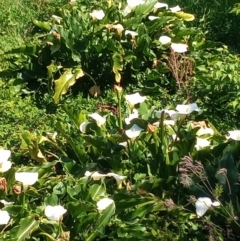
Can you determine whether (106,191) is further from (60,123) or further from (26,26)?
(26,26)

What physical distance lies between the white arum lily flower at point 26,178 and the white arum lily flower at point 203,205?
1.03m

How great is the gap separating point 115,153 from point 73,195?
603 mm

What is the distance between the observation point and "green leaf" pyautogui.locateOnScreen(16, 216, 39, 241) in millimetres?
4066

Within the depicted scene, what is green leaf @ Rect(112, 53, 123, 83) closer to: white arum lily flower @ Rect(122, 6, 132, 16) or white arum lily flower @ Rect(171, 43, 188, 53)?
white arum lily flower @ Rect(171, 43, 188, 53)

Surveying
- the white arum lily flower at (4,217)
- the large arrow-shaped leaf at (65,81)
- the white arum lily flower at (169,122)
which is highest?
the white arum lily flower at (169,122)

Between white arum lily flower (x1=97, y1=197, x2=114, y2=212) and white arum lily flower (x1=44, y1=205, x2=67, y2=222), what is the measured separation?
221 millimetres

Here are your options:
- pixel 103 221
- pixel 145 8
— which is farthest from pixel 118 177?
pixel 145 8

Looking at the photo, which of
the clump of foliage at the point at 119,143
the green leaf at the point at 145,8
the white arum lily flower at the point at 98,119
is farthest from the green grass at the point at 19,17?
the white arum lily flower at the point at 98,119

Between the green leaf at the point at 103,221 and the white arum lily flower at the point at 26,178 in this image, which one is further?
the white arum lily flower at the point at 26,178

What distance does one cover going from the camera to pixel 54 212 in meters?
4.11

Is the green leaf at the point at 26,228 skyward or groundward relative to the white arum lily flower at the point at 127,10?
groundward

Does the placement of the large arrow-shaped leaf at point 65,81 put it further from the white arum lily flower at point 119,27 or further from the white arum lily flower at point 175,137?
the white arum lily flower at point 175,137

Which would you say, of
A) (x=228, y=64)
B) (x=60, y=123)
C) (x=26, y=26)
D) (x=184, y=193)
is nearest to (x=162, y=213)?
(x=184, y=193)

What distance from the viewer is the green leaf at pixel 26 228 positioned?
160 inches
